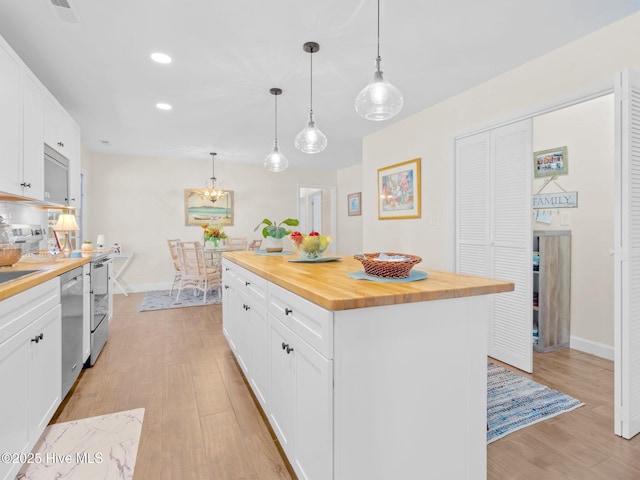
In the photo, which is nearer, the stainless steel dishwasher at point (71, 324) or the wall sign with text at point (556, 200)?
the stainless steel dishwasher at point (71, 324)

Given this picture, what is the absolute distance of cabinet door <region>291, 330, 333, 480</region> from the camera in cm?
111

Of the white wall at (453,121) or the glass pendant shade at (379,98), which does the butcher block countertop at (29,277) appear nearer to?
the glass pendant shade at (379,98)

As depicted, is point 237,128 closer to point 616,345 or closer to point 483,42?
point 483,42

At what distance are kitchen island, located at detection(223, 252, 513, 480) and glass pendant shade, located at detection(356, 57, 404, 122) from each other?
3.42 feet

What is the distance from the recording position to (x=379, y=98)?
6.14ft

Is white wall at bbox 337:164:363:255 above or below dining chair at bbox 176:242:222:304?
above

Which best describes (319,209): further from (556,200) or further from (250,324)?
(250,324)

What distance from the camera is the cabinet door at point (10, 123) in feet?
6.25

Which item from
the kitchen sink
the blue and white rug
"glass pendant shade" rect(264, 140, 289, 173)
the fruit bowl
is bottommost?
the blue and white rug

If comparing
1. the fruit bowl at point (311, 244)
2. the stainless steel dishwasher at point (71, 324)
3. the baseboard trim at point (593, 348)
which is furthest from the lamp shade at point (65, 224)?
the baseboard trim at point (593, 348)

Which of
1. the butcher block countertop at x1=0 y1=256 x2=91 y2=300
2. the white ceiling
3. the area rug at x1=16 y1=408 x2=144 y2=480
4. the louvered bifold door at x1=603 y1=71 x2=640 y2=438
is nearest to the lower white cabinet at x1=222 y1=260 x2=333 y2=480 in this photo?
the area rug at x1=16 y1=408 x2=144 y2=480

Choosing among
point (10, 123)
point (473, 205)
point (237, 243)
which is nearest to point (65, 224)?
point (10, 123)

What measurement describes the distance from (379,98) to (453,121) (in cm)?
181

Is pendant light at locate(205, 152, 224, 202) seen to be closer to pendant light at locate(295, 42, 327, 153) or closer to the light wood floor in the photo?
the light wood floor
